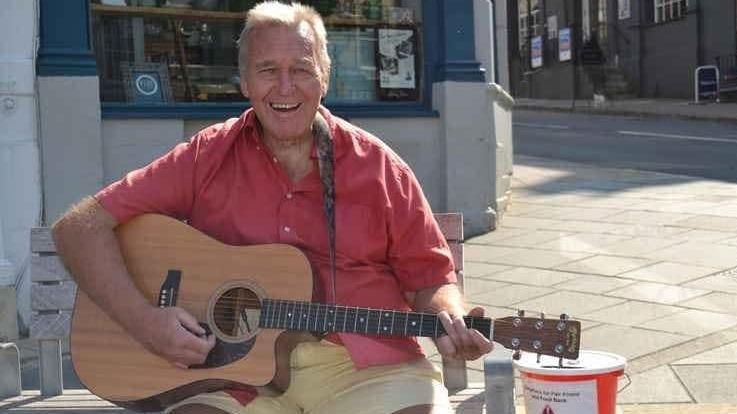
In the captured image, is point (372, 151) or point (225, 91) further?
point (225, 91)

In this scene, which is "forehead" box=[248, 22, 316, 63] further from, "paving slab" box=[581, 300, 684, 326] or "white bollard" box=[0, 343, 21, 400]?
"paving slab" box=[581, 300, 684, 326]

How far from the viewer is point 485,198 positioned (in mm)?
8719

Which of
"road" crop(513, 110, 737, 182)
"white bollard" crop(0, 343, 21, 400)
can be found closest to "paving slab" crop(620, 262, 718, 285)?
"white bollard" crop(0, 343, 21, 400)

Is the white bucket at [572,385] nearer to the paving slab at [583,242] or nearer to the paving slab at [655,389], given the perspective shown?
the paving slab at [655,389]

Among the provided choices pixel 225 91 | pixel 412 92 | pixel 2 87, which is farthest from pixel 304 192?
pixel 412 92

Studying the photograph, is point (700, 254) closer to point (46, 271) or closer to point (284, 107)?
point (46, 271)

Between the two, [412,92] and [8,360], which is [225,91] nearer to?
[412,92]

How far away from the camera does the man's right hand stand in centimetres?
304

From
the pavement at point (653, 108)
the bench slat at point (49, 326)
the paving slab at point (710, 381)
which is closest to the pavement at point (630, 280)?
the paving slab at point (710, 381)

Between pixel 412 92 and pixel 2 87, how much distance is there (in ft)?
10.3

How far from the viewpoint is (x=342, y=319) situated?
3074 millimetres

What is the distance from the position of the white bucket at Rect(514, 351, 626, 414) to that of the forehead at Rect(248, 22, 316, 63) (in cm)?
103

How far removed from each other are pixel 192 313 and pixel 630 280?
14.2 feet

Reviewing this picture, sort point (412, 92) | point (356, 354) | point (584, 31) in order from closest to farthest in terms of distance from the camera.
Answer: point (356, 354)
point (412, 92)
point (584, 31)
